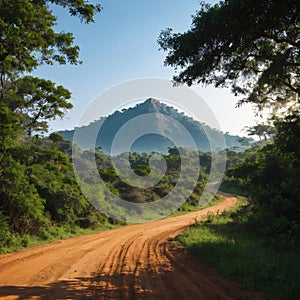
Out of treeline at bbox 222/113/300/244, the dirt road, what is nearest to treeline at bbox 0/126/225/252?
the dirt road

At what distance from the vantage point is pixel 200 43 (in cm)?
821

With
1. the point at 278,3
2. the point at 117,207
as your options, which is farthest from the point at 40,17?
the point at 117,207

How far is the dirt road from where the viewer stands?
5.77 m

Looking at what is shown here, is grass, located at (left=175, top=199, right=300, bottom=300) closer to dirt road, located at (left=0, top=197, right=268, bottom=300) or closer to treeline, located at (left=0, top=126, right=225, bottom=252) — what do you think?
dirt road, located at (left=0, top=197, right=268, bottom=300)

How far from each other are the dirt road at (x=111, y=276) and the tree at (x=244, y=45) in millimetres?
6464

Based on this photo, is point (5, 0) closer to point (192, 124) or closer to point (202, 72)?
point (202, 72)

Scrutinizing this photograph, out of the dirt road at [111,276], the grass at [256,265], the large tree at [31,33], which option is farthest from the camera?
the large tree at [31,33]

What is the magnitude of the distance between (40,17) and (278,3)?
30.0 ft

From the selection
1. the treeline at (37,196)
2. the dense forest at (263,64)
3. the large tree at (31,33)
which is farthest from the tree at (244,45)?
the treeline at (37,196)

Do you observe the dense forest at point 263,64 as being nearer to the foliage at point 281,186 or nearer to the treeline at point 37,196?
the foliage at point 281,186

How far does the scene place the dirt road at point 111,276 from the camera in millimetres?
5773

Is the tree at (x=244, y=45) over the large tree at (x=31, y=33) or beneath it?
beneath

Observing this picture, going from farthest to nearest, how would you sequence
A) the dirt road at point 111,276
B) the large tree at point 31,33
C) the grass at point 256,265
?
the large tree at point 31,33, the grass at point 256,265, the dirt road at point 111,276

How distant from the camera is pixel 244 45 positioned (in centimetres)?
855
